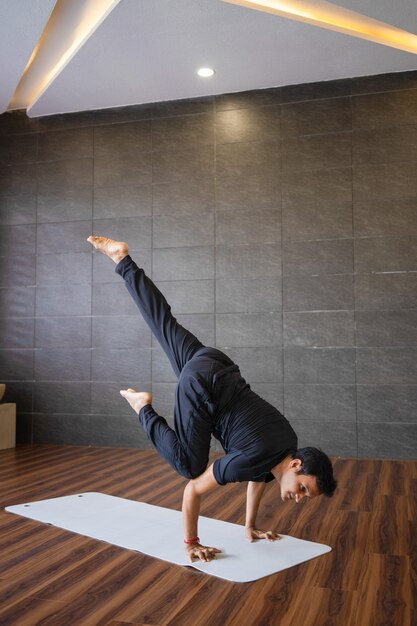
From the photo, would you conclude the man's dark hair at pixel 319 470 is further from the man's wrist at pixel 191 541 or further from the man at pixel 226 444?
the man's wrist at pixel 191 541

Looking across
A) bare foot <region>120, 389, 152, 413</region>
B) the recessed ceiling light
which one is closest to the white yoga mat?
bare foot <region>120, 389, 152, 413</region>

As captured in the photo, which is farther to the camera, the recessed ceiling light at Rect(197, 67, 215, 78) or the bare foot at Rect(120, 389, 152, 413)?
the recessed ceiling light at Rect(197, 67, 215, 78)

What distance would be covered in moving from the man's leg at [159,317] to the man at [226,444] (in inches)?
5.8

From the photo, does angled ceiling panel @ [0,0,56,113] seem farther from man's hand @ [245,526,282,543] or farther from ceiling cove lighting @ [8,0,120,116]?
man's hand @ [245,526,282,543]

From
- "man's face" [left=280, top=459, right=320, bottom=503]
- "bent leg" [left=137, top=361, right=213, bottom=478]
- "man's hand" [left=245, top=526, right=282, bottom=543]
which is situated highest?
"bent leg" [left=137, top=361, right=213, bottom=478]

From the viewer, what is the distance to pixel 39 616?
6.57ft

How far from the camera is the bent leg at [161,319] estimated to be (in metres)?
3.13

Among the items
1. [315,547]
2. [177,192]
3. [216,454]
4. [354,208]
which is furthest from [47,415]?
[315,547]

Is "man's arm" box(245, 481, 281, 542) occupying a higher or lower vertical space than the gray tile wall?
lower

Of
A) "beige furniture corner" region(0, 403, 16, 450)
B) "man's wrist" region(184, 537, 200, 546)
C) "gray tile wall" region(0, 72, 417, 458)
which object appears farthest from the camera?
"beige furniture corner" region(0, 403, 16, 450)

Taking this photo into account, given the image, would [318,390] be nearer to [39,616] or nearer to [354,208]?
[354,208]

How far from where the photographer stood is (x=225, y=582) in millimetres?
2305

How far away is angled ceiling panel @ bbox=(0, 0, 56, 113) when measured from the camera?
13.4 feet

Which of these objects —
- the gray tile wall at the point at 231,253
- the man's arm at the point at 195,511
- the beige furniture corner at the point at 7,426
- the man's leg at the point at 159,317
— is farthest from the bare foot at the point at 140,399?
the beige furniture corner at the point at 7,426
